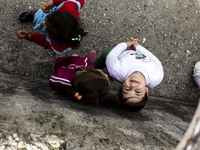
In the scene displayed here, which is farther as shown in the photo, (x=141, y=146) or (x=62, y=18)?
(x=62, y=18)

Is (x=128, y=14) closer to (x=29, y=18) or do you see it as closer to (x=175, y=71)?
(x=175, y=71)

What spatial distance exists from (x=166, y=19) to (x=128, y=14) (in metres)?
0.51

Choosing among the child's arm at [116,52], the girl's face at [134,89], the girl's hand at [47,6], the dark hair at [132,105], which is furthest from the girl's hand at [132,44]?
the girl's hand at [47,6]

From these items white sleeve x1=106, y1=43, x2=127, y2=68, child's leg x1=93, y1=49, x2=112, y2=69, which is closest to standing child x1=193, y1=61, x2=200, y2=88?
white sleeve x1=106, y1=43, x2=127, y2=68

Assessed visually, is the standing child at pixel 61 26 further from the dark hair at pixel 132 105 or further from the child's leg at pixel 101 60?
the dark hair at pixel 132 105

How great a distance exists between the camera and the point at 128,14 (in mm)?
2324

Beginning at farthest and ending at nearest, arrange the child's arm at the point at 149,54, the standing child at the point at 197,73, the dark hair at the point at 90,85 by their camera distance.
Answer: the standing child at the point at 197,73 < the child's arm at the point at 149,54 < the dark hair at the point at 90,85

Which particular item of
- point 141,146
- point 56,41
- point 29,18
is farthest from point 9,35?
point 141,146

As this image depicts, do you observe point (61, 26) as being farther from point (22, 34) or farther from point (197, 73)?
point (197, 73)

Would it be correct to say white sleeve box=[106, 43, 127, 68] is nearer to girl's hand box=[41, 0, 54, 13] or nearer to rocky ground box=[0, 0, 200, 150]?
rocky ground box=[0, 0, 200, 150]

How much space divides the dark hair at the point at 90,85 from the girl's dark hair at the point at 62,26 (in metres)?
0.32

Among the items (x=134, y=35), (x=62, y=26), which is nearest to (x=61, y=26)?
(x=62, y=26)

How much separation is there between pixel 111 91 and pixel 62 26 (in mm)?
958

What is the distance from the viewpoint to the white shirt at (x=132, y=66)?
5.50 ft
